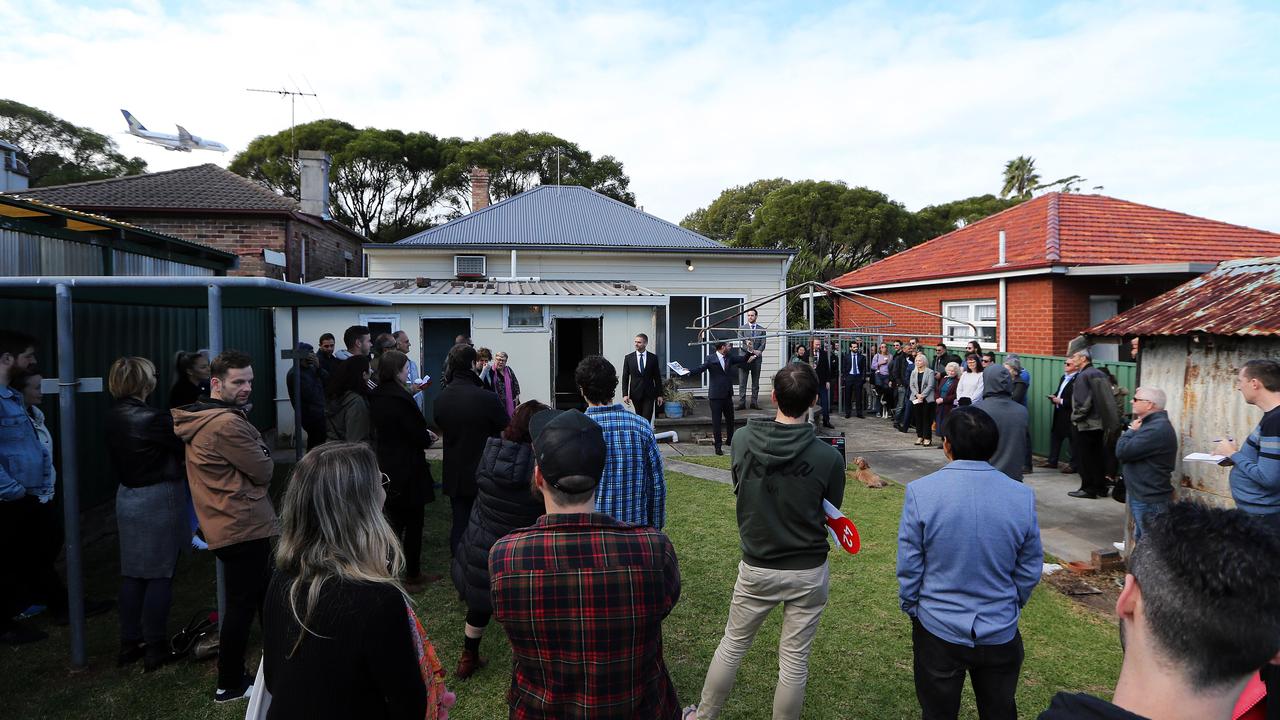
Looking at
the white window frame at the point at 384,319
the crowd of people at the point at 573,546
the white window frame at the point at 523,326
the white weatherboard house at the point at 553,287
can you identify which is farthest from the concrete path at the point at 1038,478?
the white window frame at the point at 384,319

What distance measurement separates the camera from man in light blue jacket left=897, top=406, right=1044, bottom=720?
2.63 metres

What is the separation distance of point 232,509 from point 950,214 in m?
42.6

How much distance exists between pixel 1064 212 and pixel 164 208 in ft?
63.2

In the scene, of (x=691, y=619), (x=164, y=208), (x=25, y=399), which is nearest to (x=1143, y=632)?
(x=691, y=619)

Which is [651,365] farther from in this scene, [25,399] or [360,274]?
[360,274]

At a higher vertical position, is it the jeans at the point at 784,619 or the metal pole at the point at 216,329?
the metal pole at the point at 216,329

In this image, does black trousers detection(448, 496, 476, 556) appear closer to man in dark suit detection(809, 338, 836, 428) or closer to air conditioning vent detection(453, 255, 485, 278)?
man in dark suit detection(809, 338, 836, 428)

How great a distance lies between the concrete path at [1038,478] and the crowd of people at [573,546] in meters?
1.47

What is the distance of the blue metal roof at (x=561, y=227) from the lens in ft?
57.2

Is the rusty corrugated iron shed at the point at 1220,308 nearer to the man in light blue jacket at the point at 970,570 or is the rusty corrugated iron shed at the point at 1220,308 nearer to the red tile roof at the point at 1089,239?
the man in light blue jacket at the point at 970,570

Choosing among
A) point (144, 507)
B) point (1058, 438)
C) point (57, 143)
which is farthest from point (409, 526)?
point (57, 143)

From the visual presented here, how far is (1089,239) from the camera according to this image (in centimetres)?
1358

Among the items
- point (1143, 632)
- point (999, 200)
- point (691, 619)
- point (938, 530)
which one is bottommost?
point (691, 619)

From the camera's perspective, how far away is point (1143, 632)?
1183 mm
